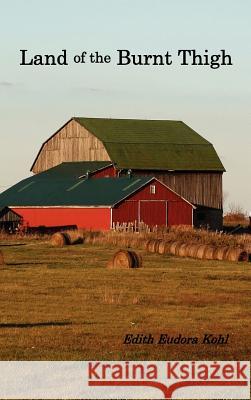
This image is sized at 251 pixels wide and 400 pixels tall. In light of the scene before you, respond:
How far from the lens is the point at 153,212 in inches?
3275

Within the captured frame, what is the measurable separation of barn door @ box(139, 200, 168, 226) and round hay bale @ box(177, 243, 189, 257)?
30.3 m

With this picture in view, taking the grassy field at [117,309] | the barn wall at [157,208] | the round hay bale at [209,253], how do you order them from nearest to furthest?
the grassy field at [117,309], the round hay bale at [209,253], the barn wall at [157,208]

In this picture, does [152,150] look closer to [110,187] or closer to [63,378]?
[110,187]

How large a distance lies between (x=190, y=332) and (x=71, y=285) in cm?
1111

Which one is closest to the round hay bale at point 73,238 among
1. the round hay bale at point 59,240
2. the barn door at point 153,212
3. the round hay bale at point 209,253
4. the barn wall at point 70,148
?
the round hay bale at point 59,240

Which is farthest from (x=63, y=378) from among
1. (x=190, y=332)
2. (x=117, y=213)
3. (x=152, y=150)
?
(x=152, y=150)

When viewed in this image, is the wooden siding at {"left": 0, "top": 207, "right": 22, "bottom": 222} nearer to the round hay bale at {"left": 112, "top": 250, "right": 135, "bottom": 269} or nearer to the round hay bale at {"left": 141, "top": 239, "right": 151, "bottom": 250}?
the round hay bale at {"left": 141, "top": 239, "right": 151, "bottom": 250}

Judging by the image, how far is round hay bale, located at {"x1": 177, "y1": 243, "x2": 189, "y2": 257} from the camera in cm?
5097

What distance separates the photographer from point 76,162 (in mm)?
98062

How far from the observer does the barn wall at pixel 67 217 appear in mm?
80375

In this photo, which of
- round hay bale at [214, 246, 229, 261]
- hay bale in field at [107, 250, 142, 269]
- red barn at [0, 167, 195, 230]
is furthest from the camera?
red barn at [0, 167, 195, 230]

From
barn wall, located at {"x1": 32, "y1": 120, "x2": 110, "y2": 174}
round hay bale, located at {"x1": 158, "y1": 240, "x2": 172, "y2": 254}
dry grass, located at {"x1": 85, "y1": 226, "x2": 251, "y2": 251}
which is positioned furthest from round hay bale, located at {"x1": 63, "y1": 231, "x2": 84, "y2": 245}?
barn wall, located at {"x1": 32, "y1": 120, "x2": 110, "y2": 174}

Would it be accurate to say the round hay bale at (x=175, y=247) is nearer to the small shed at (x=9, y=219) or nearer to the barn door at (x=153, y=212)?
the barn door at (x=153, y=212)

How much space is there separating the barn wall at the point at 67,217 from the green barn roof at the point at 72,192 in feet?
1.46
